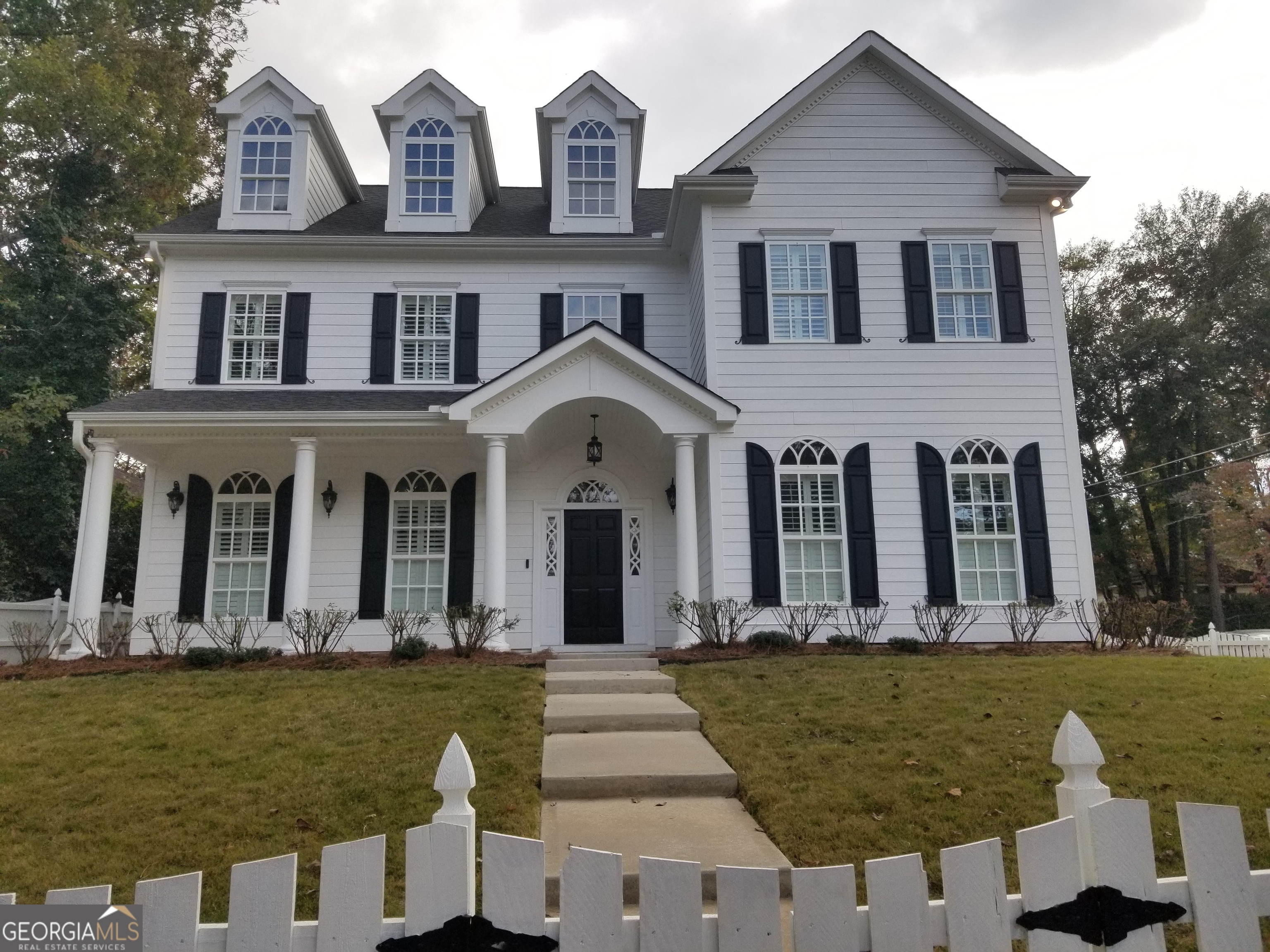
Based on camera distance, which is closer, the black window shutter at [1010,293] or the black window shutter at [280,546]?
the black window shutter at [1010,293]


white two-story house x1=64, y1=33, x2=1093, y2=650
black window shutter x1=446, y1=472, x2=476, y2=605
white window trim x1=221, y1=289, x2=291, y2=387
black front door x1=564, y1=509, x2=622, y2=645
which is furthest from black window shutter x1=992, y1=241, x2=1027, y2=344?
white window trim x1=221, y1=289, x2=291, y2=387

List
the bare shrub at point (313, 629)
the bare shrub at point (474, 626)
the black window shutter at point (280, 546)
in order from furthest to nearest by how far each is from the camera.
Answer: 1. the black window shutter at point (280, 546)
2. the bare shrub at point (313, 629)
3. the bare shrub at point (474, 626)

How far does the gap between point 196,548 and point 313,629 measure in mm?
3109

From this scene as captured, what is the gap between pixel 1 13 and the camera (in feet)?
69.8

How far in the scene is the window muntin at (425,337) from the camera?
13820 mm

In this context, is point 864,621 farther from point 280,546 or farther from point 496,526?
point 280,546

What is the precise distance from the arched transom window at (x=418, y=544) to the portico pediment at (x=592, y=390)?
2052 mm

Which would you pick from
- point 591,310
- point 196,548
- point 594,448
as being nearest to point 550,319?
point 591,310

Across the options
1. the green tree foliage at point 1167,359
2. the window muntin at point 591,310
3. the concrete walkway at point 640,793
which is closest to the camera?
the concrete walkway at point 640,793

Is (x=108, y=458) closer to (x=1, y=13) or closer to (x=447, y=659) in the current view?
(x=447, y=659)

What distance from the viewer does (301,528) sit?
1211 centimetres

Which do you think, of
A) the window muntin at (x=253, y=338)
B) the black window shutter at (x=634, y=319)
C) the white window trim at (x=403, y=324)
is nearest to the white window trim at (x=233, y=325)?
the window muntin at (x=253, y=338)

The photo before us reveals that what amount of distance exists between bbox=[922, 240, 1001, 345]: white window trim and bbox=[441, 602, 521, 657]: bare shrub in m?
7.23

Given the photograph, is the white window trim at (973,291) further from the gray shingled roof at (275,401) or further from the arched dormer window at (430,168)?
the arched dormer window at (430,168)
